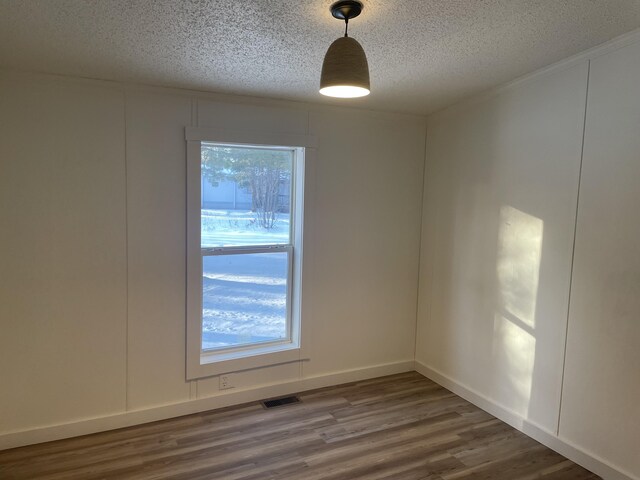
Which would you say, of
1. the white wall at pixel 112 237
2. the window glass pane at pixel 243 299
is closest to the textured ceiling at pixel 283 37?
the white wall at pixel 112 237

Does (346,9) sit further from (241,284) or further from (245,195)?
(241,284)

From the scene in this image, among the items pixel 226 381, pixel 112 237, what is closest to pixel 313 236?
pixel 226 381

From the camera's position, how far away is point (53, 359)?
9.22 ft

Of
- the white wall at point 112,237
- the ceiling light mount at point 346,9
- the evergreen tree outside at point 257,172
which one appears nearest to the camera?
the ceiling light mount at point 346,9

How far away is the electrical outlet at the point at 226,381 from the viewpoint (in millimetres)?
3330

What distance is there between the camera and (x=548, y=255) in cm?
282

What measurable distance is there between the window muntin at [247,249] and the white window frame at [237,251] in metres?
0.02

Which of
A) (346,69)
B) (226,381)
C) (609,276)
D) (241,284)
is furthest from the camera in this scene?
(241,284)

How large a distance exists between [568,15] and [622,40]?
543 millimetres

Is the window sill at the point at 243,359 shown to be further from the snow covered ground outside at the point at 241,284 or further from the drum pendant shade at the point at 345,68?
the drum pendant shade at the point at 345,68

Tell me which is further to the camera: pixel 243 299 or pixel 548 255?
pixel 243 299

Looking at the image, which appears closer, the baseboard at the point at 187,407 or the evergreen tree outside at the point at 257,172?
the baseboard at the point at 187,407

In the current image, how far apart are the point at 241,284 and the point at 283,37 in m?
1.89

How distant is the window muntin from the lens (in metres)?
3.28
